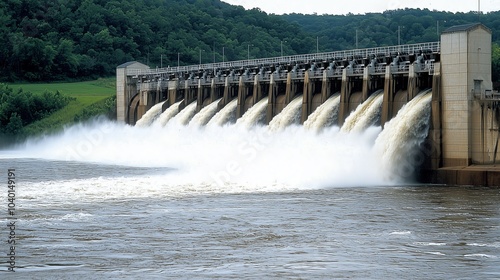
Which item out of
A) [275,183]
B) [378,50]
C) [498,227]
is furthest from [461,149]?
[498,227]

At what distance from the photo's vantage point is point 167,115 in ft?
311

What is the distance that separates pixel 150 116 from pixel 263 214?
6018cm

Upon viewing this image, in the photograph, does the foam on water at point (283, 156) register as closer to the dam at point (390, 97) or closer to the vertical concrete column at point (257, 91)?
the dam at point (390, 97)

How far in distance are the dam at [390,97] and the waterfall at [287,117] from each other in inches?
2.9

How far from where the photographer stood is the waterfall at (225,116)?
83188 mm

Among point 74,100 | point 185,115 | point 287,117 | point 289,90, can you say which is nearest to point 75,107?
point 74,100

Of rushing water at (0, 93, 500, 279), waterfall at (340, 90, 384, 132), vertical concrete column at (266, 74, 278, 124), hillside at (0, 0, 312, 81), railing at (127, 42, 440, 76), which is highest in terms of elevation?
hillside at (0, 0, 312, 81)

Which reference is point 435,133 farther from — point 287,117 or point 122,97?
point 122,97

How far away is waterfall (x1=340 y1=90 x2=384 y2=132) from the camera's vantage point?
6125cm

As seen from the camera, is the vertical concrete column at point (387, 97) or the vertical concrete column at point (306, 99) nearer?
the vertical concrete column at point (387, 97)

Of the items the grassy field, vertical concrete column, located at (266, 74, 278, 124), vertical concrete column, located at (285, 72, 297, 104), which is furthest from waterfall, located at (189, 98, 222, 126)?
the grassy field

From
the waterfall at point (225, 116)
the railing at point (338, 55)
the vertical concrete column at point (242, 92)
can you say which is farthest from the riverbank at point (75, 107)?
the vertical concrete column at point (242, 92)

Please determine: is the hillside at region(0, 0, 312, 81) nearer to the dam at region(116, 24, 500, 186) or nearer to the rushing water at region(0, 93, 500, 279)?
the dam at region(116, 24, 500, 186)

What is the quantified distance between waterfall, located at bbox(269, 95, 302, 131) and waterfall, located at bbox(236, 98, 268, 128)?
391cm
